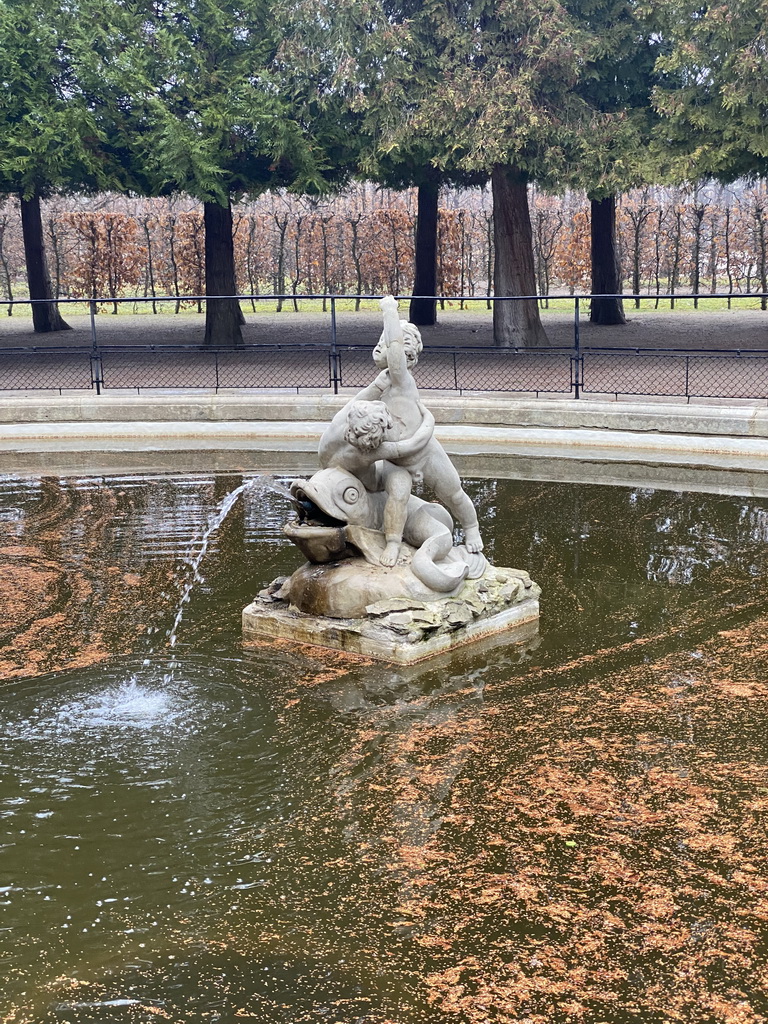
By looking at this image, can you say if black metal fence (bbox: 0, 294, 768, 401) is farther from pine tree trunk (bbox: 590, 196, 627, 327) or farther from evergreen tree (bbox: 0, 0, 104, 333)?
pine tree trunk (bbox: 590, 196, 627, 327)

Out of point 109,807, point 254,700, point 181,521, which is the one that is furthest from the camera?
point 181,521

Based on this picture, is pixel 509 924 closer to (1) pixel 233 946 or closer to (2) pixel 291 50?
(1) pixel 233 946

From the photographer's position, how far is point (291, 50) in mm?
19609

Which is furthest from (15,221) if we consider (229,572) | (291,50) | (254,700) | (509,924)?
(509,924)

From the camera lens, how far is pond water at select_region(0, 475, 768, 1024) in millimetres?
4281

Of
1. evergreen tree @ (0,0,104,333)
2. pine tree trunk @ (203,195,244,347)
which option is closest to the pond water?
evergreen tree @ (0,0,104,333)

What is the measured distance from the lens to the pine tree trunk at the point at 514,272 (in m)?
21.2

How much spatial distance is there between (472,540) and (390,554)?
0.79 metres

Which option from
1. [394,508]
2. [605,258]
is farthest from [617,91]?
[394,508]

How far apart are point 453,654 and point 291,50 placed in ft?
48.2

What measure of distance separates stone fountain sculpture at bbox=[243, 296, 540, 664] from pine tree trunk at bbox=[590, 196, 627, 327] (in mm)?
17969

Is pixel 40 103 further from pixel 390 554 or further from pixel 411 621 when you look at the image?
pixel 411 621

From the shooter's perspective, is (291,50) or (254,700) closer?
(254,700)

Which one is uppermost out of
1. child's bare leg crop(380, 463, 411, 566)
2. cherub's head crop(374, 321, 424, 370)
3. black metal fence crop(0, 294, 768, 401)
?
cherub's head crop(374, 321, 424, 370)
